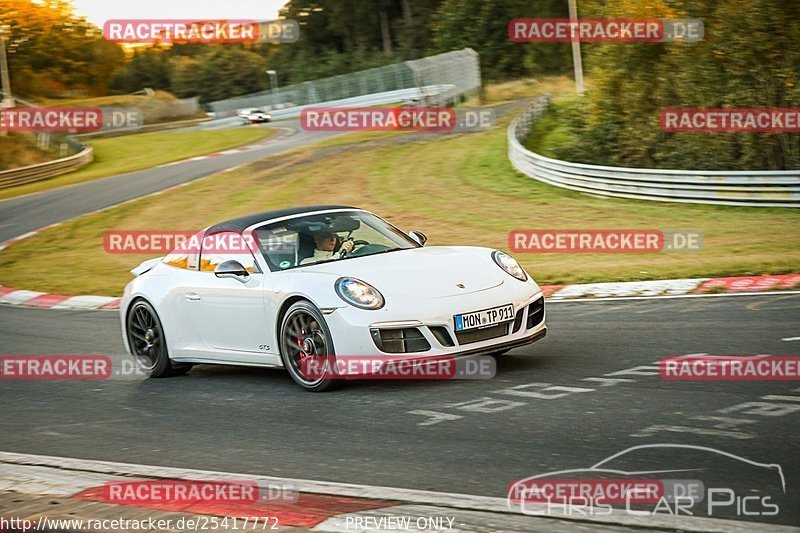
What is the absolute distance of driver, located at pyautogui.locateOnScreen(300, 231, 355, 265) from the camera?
8.30 meters

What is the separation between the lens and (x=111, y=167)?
44.8 metres

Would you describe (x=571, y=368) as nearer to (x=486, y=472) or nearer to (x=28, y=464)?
(x=486, y=472)

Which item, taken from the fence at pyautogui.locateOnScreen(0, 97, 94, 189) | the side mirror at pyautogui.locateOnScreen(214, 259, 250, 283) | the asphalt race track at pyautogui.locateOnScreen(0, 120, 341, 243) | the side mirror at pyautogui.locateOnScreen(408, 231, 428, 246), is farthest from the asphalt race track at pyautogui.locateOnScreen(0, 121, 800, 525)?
the fence at pyautogui.locateOnScreen(0, 97, 94, 189)

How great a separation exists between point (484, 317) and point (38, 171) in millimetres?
37785

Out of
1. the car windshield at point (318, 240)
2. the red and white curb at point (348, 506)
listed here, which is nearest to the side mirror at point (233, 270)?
the car windshield at point (318, 240)

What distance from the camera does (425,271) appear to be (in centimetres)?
781

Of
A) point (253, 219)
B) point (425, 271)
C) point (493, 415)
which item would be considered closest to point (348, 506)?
point (493, 415)

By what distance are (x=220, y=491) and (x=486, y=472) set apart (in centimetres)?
126

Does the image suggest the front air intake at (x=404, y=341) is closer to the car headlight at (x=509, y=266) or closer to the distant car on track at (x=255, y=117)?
the car headlight at (x=509, y=266)

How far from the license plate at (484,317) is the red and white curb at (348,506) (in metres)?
2.38

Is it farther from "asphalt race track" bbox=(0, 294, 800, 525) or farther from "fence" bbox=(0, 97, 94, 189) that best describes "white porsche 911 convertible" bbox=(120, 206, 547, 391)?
"fence" bbox=(0, 97, 94, 189)

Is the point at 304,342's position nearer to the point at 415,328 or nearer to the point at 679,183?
the point at 415,328

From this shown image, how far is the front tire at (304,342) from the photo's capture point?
7.55 meters

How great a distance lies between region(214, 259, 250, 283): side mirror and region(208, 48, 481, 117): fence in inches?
1481
